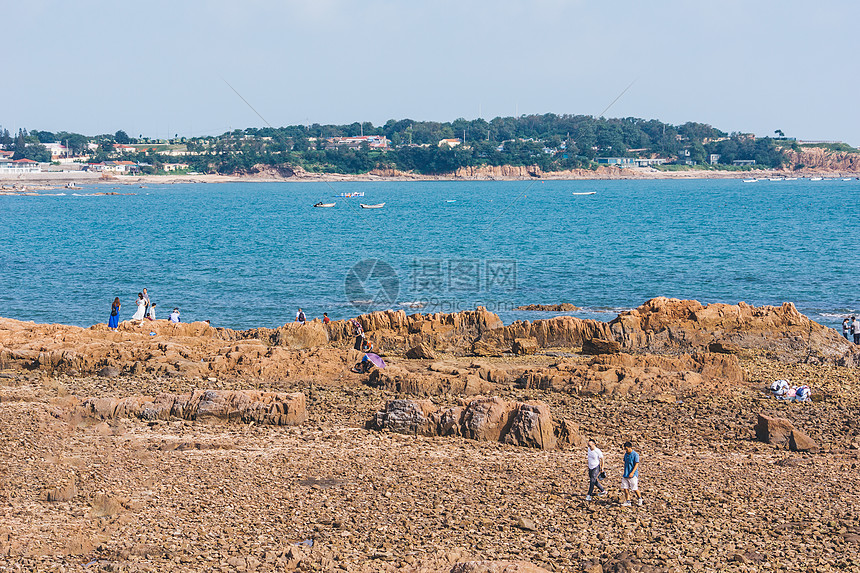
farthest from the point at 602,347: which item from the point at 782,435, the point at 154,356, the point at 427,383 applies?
the point at 154,356

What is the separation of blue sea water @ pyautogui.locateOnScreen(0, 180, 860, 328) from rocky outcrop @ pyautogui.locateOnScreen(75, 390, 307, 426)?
1480 cm

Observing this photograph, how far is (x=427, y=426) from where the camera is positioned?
17453mm

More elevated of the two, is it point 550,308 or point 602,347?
point 602,347

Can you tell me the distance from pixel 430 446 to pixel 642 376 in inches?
275

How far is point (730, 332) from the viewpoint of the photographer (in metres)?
26.4

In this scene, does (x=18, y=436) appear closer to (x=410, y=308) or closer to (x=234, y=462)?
(x=234, y=462)

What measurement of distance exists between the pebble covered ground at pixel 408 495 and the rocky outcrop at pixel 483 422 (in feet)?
1.19

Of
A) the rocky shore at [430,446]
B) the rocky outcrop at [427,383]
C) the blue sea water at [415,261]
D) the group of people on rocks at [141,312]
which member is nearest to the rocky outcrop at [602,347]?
the rocky shore at [430,446]

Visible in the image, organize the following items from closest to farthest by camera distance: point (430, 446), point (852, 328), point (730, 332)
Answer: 1. point (430, 446)
2. point (730, 332)
3. point (852, 328)

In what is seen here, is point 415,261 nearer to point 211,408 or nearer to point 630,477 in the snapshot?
point 211,408

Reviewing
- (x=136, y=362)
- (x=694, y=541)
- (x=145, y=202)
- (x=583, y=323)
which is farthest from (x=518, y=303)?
(x=145, y=202)

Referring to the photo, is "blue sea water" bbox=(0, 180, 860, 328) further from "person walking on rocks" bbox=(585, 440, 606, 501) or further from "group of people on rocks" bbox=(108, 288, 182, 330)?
"person walking on rocks" bbox=(585, 440, 606, 501)

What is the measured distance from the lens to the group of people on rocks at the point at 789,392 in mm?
20200

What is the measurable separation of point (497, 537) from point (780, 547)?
160 inches
